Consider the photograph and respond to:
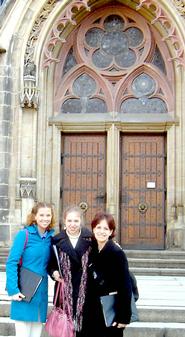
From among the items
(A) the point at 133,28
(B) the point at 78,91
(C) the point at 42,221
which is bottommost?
(C) the point at 42,221

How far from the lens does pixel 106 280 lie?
399 centimetres

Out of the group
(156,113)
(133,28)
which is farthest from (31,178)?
(133,28)

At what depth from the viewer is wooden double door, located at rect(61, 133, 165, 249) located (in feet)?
40.6

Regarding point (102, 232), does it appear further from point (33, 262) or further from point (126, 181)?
point (126, 181)

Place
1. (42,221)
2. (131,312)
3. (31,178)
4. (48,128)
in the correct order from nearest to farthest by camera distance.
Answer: (131,312)
(42,221)
(31,178)
(48,128)

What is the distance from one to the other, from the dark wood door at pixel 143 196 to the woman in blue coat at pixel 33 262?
8.01 metres

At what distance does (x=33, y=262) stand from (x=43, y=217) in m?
0.35

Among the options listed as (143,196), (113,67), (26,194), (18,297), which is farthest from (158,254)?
(18,297)

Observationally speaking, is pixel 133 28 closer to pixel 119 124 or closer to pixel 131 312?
pixel 119 124

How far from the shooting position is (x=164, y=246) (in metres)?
12.2

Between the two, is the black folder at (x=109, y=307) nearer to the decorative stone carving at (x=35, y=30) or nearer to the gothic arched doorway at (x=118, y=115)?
the gothic arched doorway at (x=118, y=115)

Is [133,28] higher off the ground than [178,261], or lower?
higher

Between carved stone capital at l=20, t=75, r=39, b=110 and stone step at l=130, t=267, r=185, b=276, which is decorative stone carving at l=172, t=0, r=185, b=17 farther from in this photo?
stone step at l=130, t=267, r=185, b=276

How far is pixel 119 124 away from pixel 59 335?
870 centimetres
